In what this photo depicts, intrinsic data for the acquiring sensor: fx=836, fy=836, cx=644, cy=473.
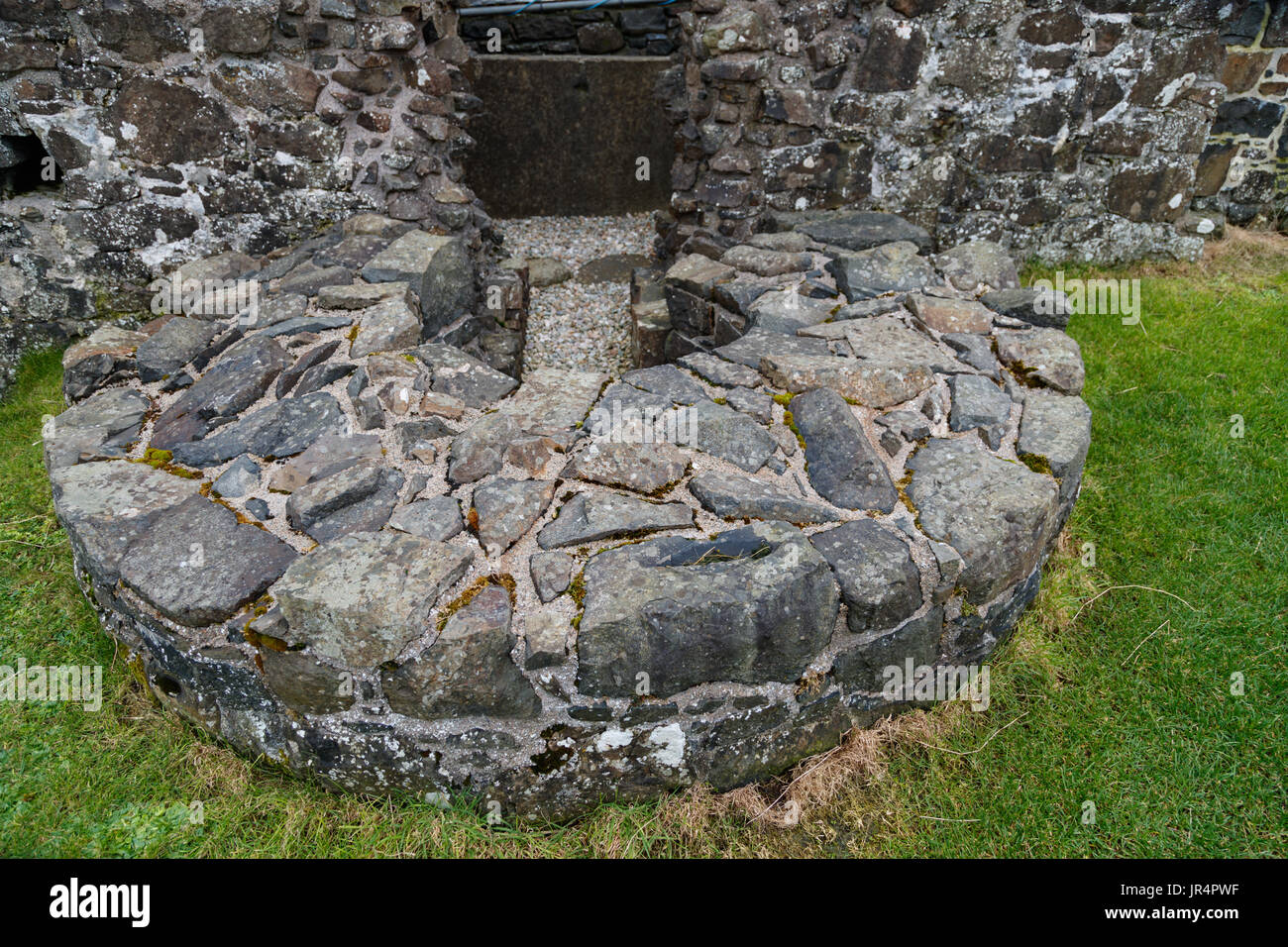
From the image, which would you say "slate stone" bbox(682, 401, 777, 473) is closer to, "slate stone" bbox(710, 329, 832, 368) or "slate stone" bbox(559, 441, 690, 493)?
"slate stone" bbox(559, 441, 690, 493)

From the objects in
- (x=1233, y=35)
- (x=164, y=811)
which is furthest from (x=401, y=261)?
(x=1233, y=35)

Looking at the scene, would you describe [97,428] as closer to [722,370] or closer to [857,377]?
[722,370]

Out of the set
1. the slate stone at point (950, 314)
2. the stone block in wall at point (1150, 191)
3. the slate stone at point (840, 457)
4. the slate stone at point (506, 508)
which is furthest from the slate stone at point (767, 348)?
the stone block in wall at point (1150, 191)

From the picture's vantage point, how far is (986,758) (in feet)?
8.97

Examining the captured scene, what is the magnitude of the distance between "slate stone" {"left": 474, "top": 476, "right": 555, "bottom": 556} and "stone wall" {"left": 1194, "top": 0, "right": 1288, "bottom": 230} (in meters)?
5.60

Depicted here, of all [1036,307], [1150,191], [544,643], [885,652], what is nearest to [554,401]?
[544,643]

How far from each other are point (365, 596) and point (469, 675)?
1.19 feet

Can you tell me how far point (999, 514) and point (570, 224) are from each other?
219 inches

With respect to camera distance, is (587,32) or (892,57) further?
(587,32)

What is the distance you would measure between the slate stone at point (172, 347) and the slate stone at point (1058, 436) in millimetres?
3390

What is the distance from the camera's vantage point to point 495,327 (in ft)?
16.9

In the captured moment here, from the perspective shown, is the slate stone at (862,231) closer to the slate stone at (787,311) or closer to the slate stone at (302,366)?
the slate stone at (787,311)

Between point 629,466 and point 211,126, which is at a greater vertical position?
point 211,126

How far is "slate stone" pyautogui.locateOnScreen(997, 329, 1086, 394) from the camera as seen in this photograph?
344 centimetres
